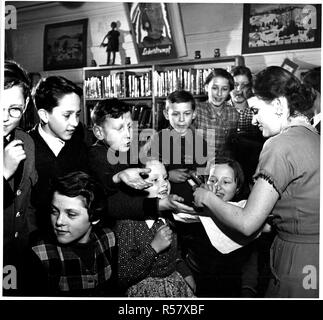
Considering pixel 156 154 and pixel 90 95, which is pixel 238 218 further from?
pixel 90 95

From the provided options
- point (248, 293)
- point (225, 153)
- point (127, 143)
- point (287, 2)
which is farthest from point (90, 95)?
Result: point (248, 293)

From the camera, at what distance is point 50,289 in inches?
67.4

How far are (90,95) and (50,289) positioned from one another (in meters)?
0.82

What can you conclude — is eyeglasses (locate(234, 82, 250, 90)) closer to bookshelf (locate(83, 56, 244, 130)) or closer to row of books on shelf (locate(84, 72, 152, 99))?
bookshelf (locate(83, 56, 244, 130))

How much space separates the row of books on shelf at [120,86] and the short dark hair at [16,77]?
240 millimetres

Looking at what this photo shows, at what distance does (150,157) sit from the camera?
174cm

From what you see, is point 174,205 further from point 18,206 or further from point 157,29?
point 157,29

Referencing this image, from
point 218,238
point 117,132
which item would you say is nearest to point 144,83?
point 117,132

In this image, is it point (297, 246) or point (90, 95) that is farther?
point (90, 95)

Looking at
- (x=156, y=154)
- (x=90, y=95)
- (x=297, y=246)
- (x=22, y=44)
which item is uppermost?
(x=22, y=44)

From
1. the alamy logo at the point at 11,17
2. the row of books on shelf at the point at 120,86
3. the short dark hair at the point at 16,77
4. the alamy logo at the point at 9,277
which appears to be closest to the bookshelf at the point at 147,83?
the row of books on shelf at the point at 120,86

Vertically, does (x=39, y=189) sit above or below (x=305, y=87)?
below

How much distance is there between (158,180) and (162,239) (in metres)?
0.24

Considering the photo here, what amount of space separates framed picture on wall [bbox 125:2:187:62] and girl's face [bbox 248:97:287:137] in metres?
0.39
